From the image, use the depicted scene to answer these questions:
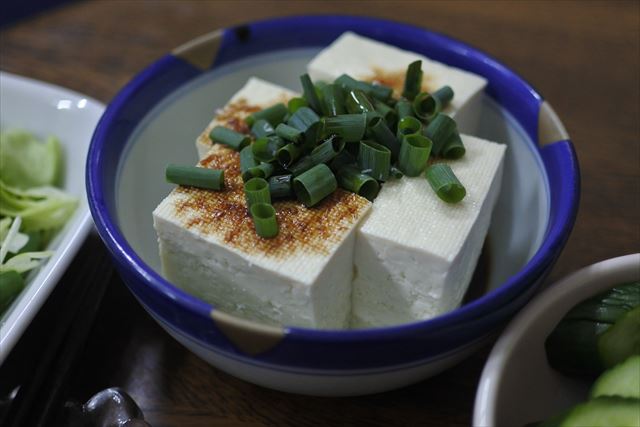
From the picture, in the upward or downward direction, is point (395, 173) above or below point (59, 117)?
above

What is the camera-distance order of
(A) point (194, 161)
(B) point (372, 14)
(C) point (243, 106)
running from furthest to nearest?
1. (B) point (372, 14)
2. (A) point (194, 161)
3. (C) point (243, 106)

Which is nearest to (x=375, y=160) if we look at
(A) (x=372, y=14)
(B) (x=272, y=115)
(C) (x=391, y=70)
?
(B) (x=272, y=115)

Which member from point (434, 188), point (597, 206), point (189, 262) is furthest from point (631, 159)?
point (189, 262)

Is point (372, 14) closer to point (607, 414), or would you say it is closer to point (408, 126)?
point (408, 126)

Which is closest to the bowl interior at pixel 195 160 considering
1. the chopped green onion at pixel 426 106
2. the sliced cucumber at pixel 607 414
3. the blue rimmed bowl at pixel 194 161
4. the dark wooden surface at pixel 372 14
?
the blue rimmed bowl at pixel 194 161

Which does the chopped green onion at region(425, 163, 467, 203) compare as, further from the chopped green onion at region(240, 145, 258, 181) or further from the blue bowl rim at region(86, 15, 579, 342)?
the chopped green onion at region(240, 145, 258, 181)

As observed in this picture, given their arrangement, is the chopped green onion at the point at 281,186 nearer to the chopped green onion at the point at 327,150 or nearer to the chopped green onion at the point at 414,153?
the chopped green onion at the point at 327,150
